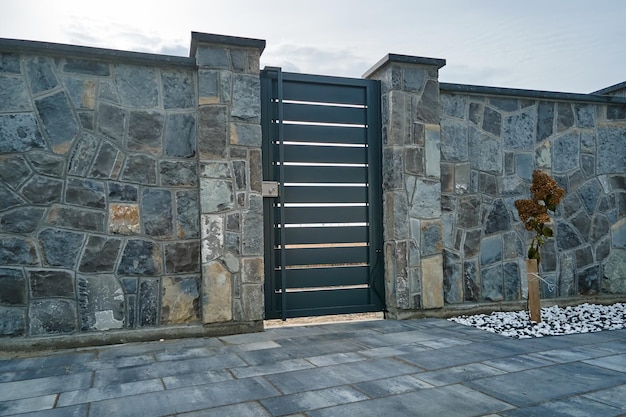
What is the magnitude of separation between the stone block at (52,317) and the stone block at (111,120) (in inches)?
57.7

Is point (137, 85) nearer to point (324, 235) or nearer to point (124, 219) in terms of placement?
point (124, 219)

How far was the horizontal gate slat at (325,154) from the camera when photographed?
4.61 meters

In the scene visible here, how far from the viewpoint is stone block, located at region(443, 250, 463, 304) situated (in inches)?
193

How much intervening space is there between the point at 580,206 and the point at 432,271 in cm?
224

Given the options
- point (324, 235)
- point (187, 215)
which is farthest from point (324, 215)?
point (187, 215)

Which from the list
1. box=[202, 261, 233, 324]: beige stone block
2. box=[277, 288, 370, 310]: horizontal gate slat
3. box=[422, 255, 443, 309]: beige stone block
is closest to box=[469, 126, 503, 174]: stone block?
box=[422, 255, 443, 309]: beige stone block

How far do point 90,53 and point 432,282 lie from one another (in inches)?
154

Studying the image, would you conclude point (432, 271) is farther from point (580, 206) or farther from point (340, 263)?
point (580, 206)

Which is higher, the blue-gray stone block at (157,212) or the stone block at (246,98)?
the stone block at (246,98)

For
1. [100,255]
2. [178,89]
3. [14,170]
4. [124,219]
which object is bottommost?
[100,255]

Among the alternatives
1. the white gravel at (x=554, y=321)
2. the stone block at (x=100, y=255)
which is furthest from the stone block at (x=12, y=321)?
the white gravel at (x=554, y=321)

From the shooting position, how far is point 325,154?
4.73 meters

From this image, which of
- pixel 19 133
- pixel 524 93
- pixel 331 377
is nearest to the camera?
pixel 331 377

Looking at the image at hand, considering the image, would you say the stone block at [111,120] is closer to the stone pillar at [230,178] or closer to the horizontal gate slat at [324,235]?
the stone pillar at [230,178]
